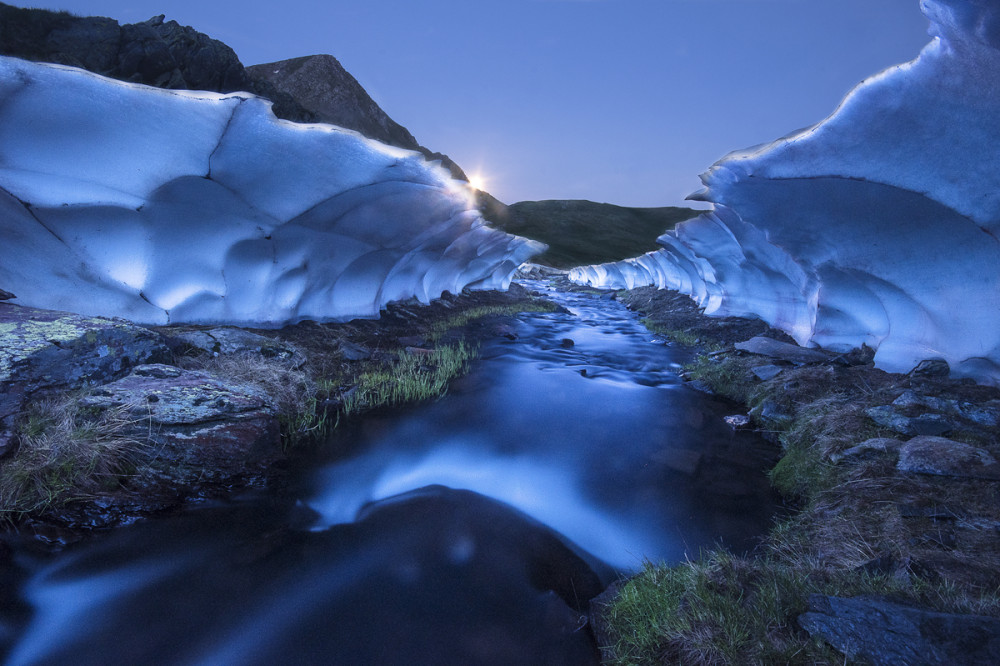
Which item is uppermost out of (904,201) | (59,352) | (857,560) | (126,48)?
(126,48)

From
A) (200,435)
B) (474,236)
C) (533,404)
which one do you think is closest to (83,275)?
(200,435)

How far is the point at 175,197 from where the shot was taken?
20.7ft

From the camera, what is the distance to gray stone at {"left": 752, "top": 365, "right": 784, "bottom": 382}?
6.92 meters

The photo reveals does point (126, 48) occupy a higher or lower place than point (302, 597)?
higher

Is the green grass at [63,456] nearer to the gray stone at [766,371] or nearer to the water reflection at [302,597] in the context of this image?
the water reflection at [302,597]

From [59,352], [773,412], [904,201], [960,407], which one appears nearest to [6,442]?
[59,352]

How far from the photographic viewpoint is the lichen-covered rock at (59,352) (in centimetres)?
349

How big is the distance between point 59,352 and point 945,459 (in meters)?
8.12

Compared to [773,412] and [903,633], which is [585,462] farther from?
[903,633]

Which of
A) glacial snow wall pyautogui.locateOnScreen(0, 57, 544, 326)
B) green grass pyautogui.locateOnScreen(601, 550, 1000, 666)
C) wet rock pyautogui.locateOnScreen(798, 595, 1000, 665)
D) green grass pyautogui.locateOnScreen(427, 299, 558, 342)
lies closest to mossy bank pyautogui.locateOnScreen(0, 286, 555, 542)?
glacial snow wall pyautogui.locateOnScreen(0, 57, 544, 326)

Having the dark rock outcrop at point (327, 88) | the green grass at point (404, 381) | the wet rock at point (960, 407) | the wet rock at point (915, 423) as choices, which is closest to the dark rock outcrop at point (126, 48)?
the dark rock outcrop at point (327, 88)

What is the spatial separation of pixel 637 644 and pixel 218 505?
11.4ft

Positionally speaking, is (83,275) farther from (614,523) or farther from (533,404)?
(614,523)

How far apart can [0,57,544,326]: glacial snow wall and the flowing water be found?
468 cm
